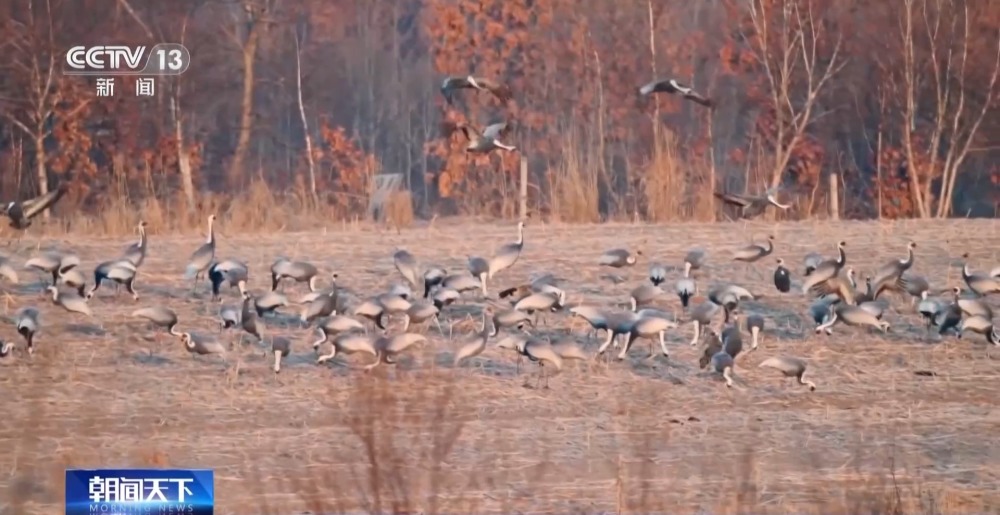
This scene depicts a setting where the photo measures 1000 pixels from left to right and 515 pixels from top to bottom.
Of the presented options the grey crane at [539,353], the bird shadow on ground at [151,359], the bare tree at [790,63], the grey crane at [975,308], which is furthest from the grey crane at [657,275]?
the bare tree at [790,63]

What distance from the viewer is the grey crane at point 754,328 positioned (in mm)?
8141

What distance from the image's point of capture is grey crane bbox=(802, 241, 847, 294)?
8.77m

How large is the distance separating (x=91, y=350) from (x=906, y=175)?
8.36m

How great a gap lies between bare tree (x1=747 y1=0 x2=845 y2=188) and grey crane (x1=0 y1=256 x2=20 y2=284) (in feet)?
20.6

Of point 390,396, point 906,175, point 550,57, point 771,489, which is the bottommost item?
point 771,489

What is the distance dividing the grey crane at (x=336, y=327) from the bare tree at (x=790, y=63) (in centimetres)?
573

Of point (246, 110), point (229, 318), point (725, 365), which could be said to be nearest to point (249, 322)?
point (229, 318)

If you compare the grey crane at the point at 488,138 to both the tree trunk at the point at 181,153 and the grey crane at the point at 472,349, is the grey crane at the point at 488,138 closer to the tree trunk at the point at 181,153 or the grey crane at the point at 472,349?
the tree trunk at the point at 181,153

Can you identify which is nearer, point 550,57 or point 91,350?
point 91,350

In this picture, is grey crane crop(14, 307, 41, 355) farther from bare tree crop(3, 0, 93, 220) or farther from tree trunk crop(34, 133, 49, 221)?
tree trunk crop(34, 133, 49, 221)

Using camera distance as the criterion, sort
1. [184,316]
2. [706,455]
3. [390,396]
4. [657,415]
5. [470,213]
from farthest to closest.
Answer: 1. [470,213]
2. [184,316]
3. [657,415]
4. [706,455]
5. [390,396]

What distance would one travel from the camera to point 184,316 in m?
8.77

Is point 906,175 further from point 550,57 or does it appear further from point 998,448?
point 998,448

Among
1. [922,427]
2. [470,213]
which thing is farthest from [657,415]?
[470,213]
